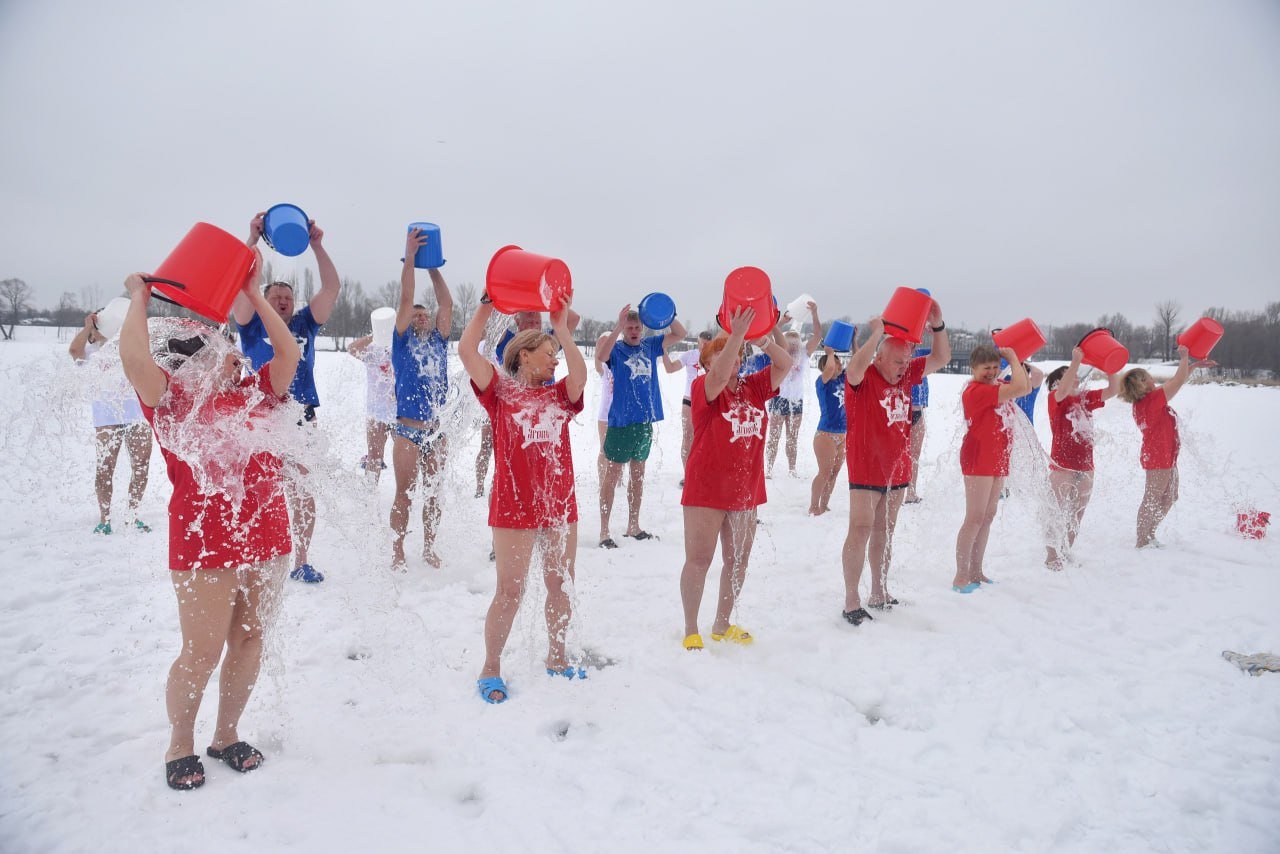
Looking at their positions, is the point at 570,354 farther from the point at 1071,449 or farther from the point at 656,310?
the point at 1071,449

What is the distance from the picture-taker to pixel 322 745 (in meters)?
2.75

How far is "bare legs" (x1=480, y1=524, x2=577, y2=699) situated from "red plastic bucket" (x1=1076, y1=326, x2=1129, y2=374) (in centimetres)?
462

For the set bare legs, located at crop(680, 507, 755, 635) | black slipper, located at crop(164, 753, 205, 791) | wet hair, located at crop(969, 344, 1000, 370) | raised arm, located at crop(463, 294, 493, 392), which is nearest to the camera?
black slipper, located at crop(164, 753, 205, 791)

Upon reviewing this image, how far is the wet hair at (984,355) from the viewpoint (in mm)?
4648

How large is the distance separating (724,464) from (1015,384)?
7.72ft

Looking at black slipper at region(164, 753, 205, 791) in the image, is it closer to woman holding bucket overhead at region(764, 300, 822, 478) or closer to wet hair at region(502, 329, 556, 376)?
wet hair at region(502, 329, 556, 376)

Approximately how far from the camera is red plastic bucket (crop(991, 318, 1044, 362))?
15.9 feet

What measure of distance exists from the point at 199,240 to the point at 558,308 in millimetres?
1452

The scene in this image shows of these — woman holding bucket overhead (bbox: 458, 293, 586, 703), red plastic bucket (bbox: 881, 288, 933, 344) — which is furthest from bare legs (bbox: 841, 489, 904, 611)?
woman holding bucket overhead (bbox: 458, 293, 586, 703)

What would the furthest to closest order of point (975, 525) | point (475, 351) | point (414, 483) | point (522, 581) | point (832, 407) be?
point (832, 407) → point (414, 483) → point (975, 525) → point (522, 581) → point (475, 351)

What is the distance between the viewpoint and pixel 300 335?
165 inches

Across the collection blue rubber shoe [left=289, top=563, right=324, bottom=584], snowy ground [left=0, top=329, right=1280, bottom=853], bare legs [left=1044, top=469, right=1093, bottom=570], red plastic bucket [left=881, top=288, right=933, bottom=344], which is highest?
red plastic bucket [left=881, top=288, right=933, bottom=344]

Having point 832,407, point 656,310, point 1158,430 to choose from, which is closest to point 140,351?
point 656,310

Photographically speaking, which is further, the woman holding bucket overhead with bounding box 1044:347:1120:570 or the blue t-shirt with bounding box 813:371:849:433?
the blue t-shirt with bounding box 813:371:849:433
